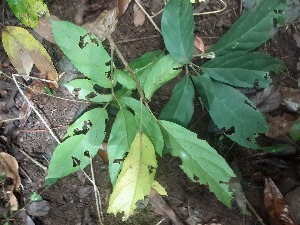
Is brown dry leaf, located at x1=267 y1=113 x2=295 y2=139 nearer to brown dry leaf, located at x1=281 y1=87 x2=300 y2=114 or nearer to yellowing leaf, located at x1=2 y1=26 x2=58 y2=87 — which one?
brown dry leaf, located at x1=281 y1=87 x2=300 y2=114

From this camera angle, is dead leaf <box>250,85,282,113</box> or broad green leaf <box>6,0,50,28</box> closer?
broad green leaf <box>6,0,50,28</box>

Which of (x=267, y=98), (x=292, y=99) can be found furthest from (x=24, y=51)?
(x=292, y=99)

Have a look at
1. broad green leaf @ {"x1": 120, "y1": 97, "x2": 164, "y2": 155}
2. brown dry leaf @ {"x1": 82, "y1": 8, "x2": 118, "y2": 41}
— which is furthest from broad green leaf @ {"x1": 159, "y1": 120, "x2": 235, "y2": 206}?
brown dry leaf @ {"x1": 82, "y1": 8, "x2": 118, "y2": 41}

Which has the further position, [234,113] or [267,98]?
[267,98]

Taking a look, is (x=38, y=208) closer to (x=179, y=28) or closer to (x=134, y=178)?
(x=134, y=178)

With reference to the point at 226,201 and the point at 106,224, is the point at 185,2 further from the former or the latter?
the point at 106,224
